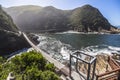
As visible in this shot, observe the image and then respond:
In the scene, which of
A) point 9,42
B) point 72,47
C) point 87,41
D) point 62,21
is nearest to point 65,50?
point 72,47

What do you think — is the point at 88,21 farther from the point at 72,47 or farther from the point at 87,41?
the point at 72,47

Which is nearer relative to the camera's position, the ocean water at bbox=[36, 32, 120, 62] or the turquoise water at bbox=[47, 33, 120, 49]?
the ocean water at bbox=[36, 32, 120, 62]

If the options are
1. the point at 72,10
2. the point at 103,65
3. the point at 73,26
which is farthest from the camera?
the point at 72,10

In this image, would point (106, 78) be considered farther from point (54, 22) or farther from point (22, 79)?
point (54, 22)

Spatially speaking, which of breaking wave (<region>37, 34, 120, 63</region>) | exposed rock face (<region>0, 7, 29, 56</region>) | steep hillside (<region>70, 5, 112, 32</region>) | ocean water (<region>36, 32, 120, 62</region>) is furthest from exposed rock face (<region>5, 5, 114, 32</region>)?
exposed rock face (<region>0, 7, 29, 56</region>)

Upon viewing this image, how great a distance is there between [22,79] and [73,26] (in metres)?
109

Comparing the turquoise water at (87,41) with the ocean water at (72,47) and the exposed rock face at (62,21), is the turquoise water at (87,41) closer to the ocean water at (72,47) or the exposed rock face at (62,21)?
the ocean water at (72,47)

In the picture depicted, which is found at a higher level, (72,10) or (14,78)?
(72,10)

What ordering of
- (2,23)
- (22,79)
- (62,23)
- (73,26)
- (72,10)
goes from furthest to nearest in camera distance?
(72,10) → (62,23) → (73,26) → (2,23) → (22,79)

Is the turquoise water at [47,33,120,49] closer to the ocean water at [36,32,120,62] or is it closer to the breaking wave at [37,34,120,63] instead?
the ocean water at [36,32,120,62]

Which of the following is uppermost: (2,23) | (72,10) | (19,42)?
(72,10)

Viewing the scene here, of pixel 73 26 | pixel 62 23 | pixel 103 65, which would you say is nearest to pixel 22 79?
pixel 103 65

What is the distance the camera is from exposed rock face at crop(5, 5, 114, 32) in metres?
115

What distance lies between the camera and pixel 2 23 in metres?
50.5
